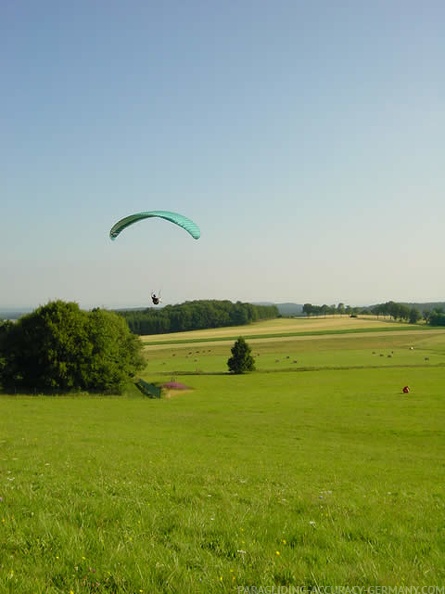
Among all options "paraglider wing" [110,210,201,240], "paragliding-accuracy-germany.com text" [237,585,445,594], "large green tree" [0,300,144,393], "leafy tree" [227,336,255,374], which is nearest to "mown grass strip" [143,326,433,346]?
"leafy tree" [227,336,255,374]

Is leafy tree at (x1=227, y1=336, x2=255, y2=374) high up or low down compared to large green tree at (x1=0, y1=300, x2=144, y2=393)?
down

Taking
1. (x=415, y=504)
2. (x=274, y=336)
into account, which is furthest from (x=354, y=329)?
(x=415, y=504)

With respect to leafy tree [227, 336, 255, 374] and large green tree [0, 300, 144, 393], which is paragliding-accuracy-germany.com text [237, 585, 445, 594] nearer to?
large green tree [0, 300, 144, 393]

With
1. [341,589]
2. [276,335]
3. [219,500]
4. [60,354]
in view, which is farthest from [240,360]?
[341,589]

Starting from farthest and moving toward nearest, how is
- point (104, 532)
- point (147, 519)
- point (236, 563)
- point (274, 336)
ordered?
point (274, 336)
point (147, 519)
point (104, 532)
point (236, 563)

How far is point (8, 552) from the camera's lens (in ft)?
20.9

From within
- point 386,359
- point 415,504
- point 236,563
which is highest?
point 236,563

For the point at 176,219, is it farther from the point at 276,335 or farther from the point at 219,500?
the point at 276,335

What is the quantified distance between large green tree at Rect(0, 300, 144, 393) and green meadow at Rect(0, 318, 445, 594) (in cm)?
1715

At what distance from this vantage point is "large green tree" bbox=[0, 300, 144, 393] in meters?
61.3

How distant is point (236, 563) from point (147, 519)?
2206mm

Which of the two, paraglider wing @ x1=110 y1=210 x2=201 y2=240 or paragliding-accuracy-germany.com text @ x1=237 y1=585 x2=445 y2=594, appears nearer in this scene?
paragliding-accuracy-germany.com text @ x1=237 y1=585 x2=445 y2=594

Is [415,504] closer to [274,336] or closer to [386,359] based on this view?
[386,359]

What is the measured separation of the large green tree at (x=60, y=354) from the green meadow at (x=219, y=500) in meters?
17.2
